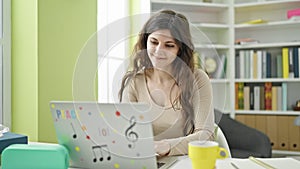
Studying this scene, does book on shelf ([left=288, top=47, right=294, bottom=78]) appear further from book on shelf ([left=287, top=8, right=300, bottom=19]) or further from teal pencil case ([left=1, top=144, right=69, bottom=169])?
teal pencil case ([left=1, top=144, right=69, bottom=169])

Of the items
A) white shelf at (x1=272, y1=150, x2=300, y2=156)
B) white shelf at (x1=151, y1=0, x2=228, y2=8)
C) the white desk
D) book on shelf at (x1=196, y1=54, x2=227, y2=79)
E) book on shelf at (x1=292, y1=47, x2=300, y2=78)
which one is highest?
white shelf at (x1=151, y1=0, x2=228, y2=8)

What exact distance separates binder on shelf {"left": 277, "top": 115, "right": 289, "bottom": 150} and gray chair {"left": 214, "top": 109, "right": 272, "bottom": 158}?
496mm

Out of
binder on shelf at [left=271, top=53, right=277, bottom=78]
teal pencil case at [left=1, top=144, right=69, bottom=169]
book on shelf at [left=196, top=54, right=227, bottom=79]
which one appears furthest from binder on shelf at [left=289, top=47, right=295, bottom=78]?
teal pencil case at [left=1, top=144, right=69, bottom=169]

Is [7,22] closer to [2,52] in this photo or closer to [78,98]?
[2,52]

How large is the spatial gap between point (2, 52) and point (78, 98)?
3.69 ft

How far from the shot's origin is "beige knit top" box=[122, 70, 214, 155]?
1.11 m

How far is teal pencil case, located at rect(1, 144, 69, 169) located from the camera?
921 mm

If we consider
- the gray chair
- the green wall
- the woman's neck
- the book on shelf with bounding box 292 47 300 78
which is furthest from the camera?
the book on shelf with bounding box 292 47 300 78

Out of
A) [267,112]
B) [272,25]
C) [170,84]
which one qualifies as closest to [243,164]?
[170,84]

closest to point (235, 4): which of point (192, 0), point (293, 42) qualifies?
point (192, 0)

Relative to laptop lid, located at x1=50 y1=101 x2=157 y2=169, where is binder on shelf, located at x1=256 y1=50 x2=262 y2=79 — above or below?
above

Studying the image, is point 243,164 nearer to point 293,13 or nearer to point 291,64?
point 291,64

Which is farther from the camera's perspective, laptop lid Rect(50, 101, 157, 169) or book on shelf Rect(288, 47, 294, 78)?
book on shelf Rect(288, 47, 294, 78)

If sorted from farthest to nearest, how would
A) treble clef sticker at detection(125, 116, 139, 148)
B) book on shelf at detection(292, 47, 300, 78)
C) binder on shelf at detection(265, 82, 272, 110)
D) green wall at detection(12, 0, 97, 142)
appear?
1. binder on shelf at detection(265, 82, 272, 110)
2. book on shelf at detection(292, 47, 300, 78)
3. green wall at detection(12, 0, 97, 142)
4. treble clef sticker at detection(125, 116, 139, 148)
